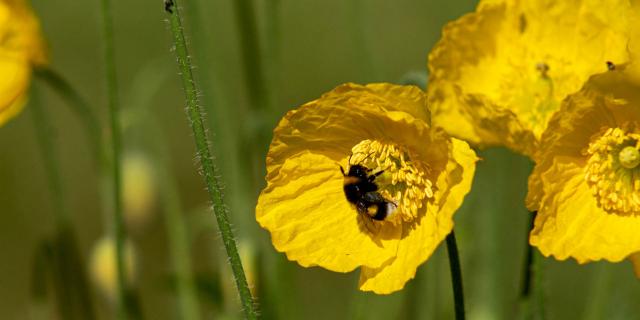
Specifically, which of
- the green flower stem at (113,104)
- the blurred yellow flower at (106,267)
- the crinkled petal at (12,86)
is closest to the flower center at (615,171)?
the green flower stem at (113,104)

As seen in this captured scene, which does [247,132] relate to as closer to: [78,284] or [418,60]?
[78,284]

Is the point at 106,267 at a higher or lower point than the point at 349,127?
lower

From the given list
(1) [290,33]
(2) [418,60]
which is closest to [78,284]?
(2) [418,60]

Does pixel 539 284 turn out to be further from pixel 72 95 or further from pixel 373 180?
pixel 72 95

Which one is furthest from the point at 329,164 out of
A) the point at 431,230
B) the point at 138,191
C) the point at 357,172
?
the point at 138,191

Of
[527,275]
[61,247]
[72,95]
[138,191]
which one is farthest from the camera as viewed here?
[138,191]
